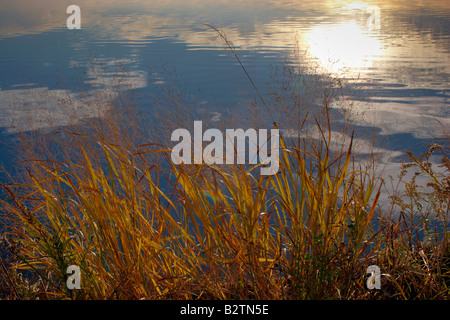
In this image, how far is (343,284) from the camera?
4.86ft

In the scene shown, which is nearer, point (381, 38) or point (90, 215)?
point (90, 215)

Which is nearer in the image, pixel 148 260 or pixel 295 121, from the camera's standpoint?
pixel 148 260

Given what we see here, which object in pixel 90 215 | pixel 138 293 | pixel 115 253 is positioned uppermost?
pixel 90 215

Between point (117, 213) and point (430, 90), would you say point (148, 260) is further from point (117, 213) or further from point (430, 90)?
point (430, 90)

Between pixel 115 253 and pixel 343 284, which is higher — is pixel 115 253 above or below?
above

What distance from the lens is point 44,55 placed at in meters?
10.0

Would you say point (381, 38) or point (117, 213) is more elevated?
point (381, 38)
